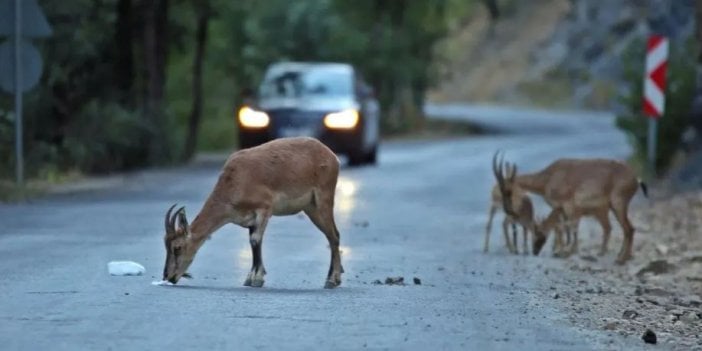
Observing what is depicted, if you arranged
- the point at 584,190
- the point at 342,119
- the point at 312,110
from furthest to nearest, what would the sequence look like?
the point at 342,119 → the point at 312,110 → the point at 584,190

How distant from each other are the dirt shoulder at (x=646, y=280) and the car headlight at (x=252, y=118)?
28.6ft

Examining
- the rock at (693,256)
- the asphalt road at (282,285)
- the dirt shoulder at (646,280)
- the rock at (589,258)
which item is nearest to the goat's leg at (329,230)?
the asphalt road at (282,285)

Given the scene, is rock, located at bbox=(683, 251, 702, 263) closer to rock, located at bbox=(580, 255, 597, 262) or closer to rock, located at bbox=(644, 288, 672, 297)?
rock, located at bbox=(580, 255, 597, 262)

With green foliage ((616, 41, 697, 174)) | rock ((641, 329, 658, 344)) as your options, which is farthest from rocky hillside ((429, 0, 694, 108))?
rock ((641, 329, 658, 344))

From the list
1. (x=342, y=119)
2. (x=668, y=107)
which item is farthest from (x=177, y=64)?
(x=668, y=107)

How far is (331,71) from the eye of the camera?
33.2 m

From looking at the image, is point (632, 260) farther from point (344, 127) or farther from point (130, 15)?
point (130, 15)

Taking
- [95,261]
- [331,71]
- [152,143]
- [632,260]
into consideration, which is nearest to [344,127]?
[331,71]

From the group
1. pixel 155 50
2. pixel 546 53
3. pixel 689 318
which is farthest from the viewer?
pixel 546 53

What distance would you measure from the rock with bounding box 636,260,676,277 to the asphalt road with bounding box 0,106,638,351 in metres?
1.17

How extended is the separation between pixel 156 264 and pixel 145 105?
64.5ft

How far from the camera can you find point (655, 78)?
88.5 ft

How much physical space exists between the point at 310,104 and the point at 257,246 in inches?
749

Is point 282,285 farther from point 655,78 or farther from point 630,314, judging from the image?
point 655,78
